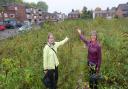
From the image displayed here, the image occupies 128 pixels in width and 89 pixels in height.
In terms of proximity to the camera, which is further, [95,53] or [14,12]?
[14,12]

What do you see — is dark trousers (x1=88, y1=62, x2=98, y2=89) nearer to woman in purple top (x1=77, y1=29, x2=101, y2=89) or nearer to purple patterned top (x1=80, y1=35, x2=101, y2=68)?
woman in purple top (x1=77, y1=29, x2=101, y2=89)

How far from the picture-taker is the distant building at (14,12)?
89531mm

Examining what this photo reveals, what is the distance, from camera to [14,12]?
311 feet

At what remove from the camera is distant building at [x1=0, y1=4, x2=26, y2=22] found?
3525 inches

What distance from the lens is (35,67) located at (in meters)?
9.64

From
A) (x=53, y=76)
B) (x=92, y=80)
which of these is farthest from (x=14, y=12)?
(x=92, y=80)

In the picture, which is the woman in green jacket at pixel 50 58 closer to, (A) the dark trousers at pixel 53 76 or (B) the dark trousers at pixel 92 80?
(A) the dark trousers at pixel 53 76

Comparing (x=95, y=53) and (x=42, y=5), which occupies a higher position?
(x=42, y=5)

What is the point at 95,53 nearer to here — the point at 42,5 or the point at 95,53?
the point at 95,53

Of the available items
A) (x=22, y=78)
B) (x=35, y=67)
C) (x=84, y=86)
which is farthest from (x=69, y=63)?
(x=84, y=86)

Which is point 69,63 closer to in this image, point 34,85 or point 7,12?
point 34,85

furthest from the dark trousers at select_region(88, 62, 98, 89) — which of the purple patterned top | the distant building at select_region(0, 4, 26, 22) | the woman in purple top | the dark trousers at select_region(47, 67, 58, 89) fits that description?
the distant building at select_region(0, 4, 26, 22)

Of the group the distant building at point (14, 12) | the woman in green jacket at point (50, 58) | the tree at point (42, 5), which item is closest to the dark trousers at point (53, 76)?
the woman in green jacket at point (50, 58)

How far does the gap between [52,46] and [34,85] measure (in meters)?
1.44
